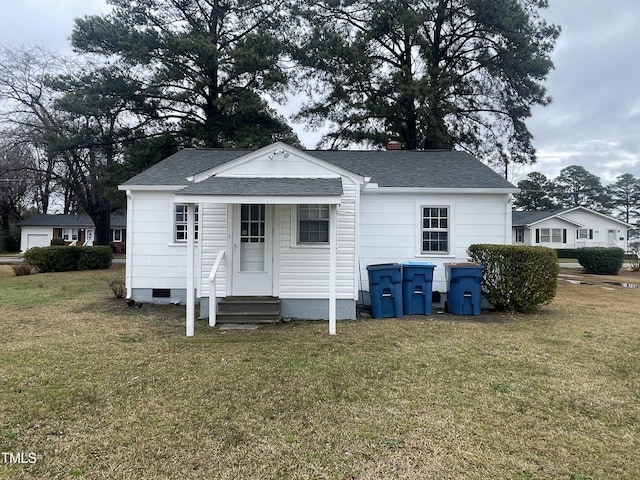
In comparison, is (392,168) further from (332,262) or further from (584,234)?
(584,234)

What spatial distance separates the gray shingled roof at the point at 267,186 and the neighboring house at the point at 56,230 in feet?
109

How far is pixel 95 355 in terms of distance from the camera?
205 inches

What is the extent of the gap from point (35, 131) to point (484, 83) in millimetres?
26238

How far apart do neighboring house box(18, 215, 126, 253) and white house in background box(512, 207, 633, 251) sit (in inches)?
1488

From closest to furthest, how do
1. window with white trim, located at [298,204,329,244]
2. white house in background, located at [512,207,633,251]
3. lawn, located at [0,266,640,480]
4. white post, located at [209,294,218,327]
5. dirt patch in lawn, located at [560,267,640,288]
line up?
lawn, located at [0,266,640,480]
white post, located at [209,294,218,327]
window with white trim, located at [298,204,329,244]
dirt patch in lawn, located at [560,267,640,288]
white house in background, located at [512,207,633,251]

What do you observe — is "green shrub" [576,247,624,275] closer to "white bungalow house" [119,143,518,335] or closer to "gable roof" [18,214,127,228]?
"white bungalow house" [119,143,518,335]

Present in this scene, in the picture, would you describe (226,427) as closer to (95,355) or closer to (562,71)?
(95,355)

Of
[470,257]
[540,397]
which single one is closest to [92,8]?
[470,257]

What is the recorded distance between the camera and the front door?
775 cm

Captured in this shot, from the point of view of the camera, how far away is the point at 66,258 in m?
18.0

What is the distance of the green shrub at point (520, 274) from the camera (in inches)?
311

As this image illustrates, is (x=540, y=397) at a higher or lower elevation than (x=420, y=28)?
lower

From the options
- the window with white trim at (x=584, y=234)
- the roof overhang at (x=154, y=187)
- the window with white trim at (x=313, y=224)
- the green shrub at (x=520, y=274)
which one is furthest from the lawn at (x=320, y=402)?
the window with white trim at (x=584, y=234)

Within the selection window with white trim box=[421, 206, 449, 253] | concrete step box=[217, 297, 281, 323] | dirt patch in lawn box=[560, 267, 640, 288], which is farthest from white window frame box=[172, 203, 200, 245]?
dirt patch in lawn box=[560, 267, 640, 288]
